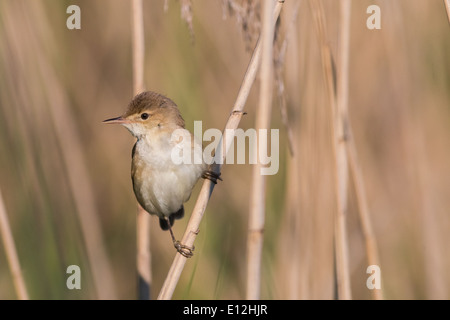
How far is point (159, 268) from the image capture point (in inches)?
134

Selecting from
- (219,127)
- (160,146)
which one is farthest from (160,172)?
(219,127)

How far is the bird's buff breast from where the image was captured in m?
2.14

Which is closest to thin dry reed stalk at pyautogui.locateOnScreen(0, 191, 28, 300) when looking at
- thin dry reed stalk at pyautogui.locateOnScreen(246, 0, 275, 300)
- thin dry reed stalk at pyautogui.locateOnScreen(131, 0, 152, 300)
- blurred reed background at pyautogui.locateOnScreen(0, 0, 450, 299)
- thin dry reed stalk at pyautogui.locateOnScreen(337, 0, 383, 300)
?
thin dry reed stalk at pyautogui.locateOnScreen(131, 0, 152, 300)

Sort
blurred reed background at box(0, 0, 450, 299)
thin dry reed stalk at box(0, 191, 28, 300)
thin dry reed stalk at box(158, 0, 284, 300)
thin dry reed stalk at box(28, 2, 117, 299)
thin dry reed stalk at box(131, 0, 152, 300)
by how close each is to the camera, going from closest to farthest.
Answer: thin dry reed stalk at box(158, 0, 284, 300)
thin dry reed stalk at box(131, 0, 152, 300)
thin dry reed stalk at box(0, 191, 28, 300)
blurred reed background at box(0, 0, 450, 299)
thin dry reed stalk at box(28, 2, 117, 299)

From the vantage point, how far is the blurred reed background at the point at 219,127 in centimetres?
255

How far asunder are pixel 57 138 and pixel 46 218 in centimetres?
43

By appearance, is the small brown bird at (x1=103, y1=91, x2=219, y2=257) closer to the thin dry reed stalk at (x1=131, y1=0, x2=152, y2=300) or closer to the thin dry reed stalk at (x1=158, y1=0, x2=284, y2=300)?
the thin dry reed stalk at (x1=131, y1=0, x2=152, y2=300)

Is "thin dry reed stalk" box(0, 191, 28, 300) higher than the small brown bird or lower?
lower

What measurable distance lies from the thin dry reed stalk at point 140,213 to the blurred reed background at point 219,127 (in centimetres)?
34

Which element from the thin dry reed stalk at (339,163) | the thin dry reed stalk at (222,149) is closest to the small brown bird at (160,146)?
the thin dry reed stalk at (222,149)

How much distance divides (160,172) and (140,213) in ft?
0.89

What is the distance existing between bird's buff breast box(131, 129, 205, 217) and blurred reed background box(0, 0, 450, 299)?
1.76 feet

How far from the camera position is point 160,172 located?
7.04ft
